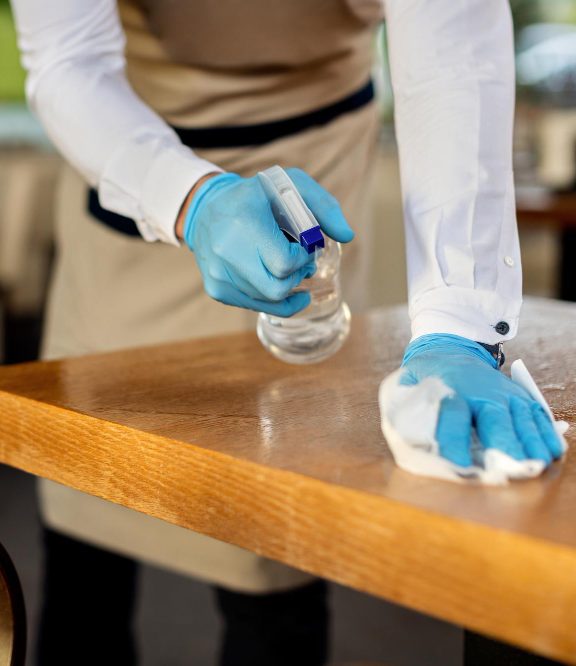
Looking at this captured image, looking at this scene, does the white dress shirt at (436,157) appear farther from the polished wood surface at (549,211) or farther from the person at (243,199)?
the polished wood surface at (549,211)

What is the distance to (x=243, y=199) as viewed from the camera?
735mm

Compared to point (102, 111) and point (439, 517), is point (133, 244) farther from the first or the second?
point (439, 517)

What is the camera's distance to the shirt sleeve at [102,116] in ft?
2.78

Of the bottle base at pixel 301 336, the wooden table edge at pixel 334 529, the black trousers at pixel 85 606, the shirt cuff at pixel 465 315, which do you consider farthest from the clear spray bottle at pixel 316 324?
the black trousers at pixel 85 606

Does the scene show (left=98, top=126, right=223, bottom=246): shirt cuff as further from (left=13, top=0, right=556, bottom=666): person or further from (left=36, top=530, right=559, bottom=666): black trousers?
(left=36, top=530, right=559, bottom=666): black trousers

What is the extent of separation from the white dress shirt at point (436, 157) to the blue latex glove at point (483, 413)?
9 centimetres

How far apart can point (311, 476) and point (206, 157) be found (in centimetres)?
73

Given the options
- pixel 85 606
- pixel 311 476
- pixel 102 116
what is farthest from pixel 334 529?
pixel 85 606

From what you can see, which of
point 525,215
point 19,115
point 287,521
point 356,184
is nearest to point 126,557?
point 356,184

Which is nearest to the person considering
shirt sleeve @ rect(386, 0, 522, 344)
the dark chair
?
shirt sleeve @ rect(386, 0, 522, 344)

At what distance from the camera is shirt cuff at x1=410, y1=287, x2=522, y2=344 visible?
2.37 feet

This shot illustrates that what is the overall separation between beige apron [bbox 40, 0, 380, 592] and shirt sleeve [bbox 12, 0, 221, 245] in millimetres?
176

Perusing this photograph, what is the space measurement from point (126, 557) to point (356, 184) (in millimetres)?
607

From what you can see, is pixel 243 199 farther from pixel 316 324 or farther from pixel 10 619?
pixel 10 619
